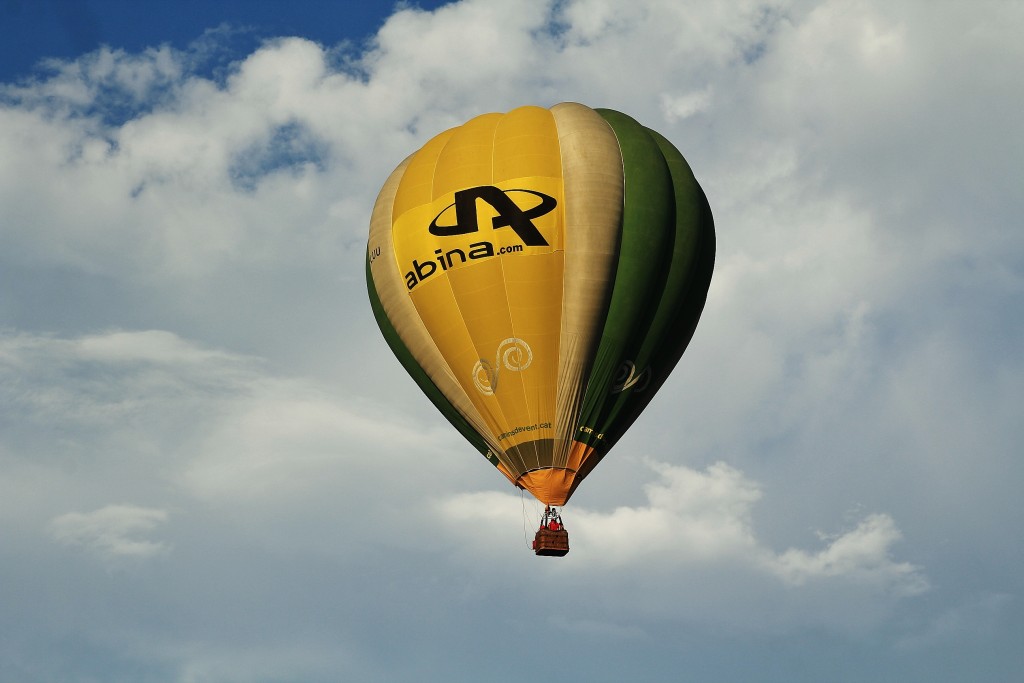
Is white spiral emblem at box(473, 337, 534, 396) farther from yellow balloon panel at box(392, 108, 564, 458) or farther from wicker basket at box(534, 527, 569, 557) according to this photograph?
wicker basket at box(534, 527, 569, 557)

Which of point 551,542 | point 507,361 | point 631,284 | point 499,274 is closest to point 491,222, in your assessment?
point 499,274

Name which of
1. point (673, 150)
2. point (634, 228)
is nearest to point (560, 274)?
point (634, 228)

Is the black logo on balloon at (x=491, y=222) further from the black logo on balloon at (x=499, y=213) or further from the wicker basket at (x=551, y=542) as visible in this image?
the wicker basket at (x=551, y=542)

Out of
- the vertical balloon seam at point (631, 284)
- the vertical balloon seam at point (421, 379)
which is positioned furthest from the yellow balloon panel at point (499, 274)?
the vertical balloon seam at point (631, 284)

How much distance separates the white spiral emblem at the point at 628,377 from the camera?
50.1 m

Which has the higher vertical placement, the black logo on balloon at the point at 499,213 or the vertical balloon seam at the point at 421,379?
the black logo on balloon at the point at 499,213

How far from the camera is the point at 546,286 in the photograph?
4950 cm

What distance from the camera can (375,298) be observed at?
5312cm

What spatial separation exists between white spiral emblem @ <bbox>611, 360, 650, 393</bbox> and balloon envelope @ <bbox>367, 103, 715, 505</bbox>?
5cm

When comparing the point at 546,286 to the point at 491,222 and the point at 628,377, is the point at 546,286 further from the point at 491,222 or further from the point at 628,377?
the point at 628,377

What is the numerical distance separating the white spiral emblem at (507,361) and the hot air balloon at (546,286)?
0.04 meters

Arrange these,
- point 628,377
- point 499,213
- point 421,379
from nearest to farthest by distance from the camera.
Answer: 1. point 499,213
2. point 628,377
3. point 421,379

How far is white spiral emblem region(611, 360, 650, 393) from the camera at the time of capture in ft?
164

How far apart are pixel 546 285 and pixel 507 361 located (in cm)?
247
